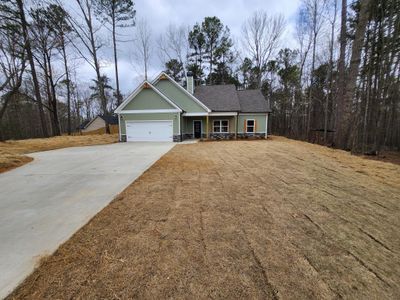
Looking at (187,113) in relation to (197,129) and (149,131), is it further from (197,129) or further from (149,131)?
(149,131)

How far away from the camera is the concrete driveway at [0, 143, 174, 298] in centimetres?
225

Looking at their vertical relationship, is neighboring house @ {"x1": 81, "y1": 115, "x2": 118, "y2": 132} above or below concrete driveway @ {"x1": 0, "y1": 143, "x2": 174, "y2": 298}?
above

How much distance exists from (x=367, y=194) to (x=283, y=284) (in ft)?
11.1

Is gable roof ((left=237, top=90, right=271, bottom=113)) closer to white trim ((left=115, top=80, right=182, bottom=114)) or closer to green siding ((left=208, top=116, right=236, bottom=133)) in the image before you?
green siding ((left=208, top=116, right=236, bottom=133))

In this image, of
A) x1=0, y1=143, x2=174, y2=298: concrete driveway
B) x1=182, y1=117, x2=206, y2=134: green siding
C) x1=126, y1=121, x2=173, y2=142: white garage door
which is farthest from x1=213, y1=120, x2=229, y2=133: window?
x1=0, y1=143, x2=174, y2=298: concrete driveway

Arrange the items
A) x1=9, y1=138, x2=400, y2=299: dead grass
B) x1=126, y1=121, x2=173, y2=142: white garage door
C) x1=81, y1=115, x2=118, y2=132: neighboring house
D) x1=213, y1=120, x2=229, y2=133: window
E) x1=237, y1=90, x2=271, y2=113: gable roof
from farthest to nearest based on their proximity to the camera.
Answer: x1=81, y1=115, x2=118, y2=132: neighboring house, x1=213, y1=120, x2=229, y2=133: window, x1=237, y1=90, x2=271, y2=113: gable roof, x1=126, y1=121, x2=173, y2=142: white garage door, x1=9, y1=138, x2=400, y2=299: dead grass

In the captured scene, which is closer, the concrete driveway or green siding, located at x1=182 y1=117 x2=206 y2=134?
the concrete driveway

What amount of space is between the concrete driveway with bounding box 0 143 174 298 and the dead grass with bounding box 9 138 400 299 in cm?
25

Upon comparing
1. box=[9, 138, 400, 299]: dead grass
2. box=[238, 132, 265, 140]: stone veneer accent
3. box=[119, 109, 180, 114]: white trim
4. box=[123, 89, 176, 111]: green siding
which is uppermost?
box=[123, 89, 176, 111]: green siding

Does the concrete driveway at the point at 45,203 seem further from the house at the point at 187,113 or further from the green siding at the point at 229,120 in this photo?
the green siding at the point at 229,120

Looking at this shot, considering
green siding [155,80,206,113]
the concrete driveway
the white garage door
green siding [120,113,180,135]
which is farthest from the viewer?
green siding [155,80,206,113]

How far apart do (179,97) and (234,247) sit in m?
15.8

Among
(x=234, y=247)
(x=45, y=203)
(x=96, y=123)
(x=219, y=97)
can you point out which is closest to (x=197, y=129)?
(x=219, y=97)

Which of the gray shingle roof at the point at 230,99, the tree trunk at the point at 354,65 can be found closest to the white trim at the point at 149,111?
the gray shingle roof at the point at 230,99
